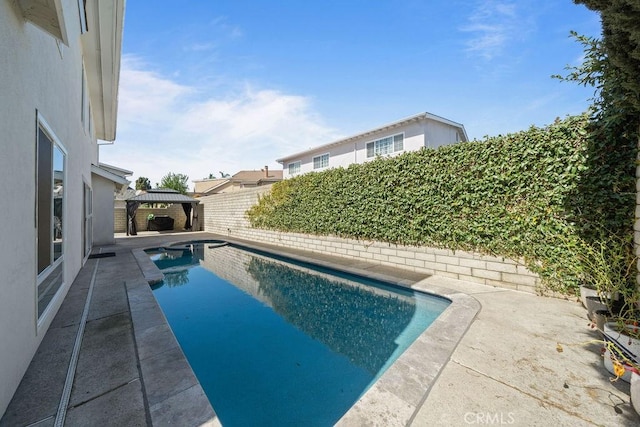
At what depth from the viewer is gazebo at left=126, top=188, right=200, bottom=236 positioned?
1705 centimetres

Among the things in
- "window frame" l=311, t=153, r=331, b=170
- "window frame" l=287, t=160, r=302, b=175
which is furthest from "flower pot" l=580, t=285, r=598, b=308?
"window frame" l=287, t=160, r=302, b=175

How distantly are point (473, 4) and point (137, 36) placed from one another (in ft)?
29.5

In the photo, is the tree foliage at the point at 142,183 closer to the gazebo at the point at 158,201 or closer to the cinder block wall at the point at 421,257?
the gazebo at the point at 158,201

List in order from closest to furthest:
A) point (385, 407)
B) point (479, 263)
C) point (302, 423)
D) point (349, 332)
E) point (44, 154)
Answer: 1. point (385, 407)
2. point (302, 423)
3. point (44, 154)
4. point (349, 332)
5. point (479, 263)

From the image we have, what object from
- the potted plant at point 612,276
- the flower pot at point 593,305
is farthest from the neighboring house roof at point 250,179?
the flower pot at point 593,305

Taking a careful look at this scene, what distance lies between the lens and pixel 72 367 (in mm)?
2738

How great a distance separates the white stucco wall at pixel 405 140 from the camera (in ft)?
45.3

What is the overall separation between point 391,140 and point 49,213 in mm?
14686

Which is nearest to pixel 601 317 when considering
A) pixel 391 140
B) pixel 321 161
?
pixel 391 140

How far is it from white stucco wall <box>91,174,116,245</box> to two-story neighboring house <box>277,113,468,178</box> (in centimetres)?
1244

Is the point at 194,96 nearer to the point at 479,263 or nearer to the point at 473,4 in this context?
the point at 473,4

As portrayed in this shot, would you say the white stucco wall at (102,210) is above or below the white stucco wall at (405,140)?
below

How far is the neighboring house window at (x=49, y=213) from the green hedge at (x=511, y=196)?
22.9ft

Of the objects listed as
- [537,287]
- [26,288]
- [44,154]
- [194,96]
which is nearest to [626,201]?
[537,287]
